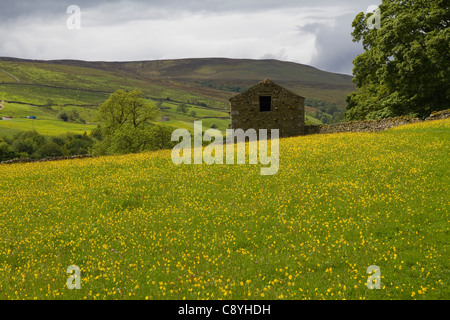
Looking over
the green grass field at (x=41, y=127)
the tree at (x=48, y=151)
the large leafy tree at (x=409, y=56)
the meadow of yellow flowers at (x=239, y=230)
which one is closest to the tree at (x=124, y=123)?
the meadow of yellow flowers at (x=239, y=230)

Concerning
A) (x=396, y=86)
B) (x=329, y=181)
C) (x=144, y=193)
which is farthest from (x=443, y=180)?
(x=396, y=86)

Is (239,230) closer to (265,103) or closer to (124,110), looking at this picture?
(265,103)

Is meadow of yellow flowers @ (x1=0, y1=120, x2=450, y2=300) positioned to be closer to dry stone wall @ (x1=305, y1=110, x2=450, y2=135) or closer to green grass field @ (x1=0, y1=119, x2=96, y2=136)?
dry stone wall @ (x1=305, y1=110, x2=450, y2=135)

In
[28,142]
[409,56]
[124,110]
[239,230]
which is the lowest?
Answer: [239,230]

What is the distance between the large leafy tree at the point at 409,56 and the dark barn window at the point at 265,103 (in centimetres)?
1239

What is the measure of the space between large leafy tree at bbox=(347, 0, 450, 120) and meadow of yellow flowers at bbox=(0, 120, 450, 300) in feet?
50.5

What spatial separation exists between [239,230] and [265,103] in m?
27.0

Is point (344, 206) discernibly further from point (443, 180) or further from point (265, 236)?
point (443, 180)

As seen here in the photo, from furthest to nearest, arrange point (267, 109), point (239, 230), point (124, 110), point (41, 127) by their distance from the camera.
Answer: point (41, 127), point (124, 110), point (267, 109), point (239, 230)

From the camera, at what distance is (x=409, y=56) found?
32.6 metres

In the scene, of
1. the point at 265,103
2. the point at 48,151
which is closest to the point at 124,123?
the point at 265,103

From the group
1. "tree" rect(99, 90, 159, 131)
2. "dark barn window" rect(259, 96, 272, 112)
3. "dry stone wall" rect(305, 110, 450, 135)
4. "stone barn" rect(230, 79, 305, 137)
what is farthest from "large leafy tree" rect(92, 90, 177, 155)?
"dry stone wall" rect(305, 110, 450, 135)

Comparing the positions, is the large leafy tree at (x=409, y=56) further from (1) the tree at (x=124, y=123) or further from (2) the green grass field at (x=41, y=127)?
(2) the green grass field at (x=41, y=127)
